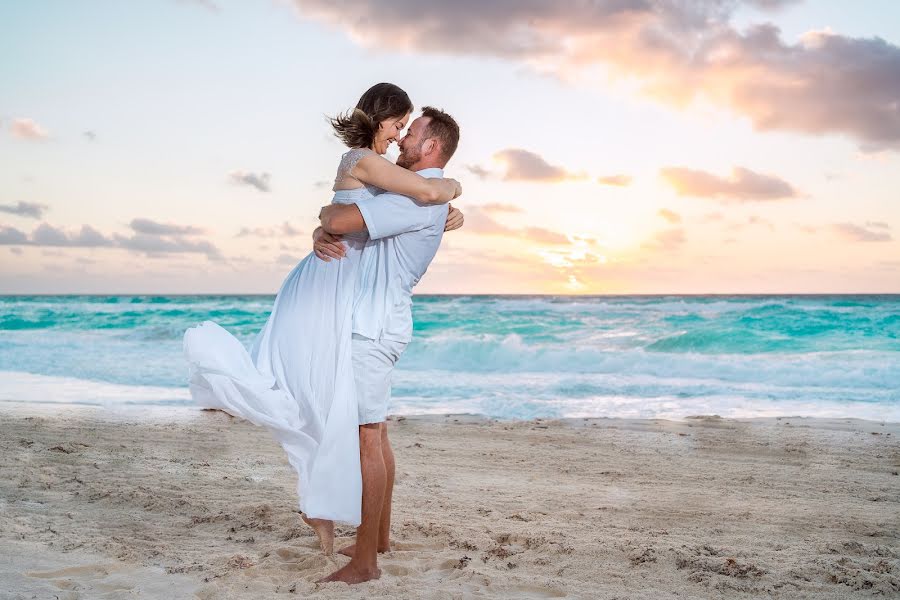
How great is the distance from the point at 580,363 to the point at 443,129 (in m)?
15.1

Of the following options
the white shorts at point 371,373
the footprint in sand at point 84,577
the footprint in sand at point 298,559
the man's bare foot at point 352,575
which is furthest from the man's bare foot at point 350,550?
the footprint in sand at point 84,577

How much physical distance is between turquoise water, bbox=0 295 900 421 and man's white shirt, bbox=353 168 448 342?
6.08m

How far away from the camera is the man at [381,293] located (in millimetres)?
3305

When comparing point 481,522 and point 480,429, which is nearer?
point 481,522

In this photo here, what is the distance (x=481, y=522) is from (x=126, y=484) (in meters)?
2.55

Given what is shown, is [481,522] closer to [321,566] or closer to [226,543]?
[321,566]

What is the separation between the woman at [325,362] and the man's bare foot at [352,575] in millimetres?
291

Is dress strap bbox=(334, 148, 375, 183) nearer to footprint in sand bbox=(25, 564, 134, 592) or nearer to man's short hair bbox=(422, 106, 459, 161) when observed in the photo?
man's short hair bbox=(422, 106, 459, 161)

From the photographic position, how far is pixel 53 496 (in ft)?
15.7

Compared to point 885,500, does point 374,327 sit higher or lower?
higher

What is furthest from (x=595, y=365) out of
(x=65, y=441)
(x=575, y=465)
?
(x=65, y=441)

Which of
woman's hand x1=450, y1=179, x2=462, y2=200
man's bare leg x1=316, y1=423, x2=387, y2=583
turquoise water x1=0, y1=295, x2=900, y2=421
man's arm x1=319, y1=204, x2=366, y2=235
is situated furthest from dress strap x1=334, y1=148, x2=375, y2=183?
turquoise water x1=0, y1=295, x2=900, y2=421

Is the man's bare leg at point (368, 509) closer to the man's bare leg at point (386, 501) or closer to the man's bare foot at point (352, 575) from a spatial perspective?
the man's bare foot at point (352, 575)

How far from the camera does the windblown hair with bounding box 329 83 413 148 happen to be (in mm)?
3213
